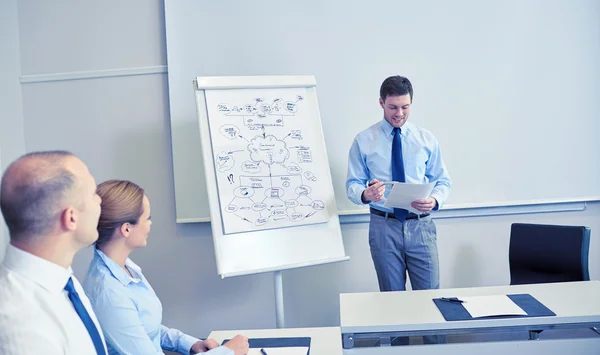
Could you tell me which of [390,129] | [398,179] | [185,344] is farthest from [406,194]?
[185,344]

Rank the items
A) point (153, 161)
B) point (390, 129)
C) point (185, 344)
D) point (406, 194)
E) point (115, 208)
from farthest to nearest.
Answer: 1. point (153, 161)
2. point (390, 129)
3. point (406, 194)
4. point (185, 344)
5. point (115, 208)

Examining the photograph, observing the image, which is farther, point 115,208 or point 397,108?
point 397,108

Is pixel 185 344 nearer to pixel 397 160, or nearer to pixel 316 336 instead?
pixel 316 336

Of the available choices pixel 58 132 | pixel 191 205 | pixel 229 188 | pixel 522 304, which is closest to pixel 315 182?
pixel 229 188

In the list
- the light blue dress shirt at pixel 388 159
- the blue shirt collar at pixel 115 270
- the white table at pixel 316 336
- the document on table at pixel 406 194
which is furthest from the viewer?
the light blue dress shirt at pixel 388 159

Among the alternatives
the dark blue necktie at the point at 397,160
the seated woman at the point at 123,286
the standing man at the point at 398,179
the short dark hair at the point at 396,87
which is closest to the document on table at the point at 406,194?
the standing man at the point at 398,179

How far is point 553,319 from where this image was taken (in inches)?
74.0

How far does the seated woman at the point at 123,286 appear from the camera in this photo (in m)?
1.57

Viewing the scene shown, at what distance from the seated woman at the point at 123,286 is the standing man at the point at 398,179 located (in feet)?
4.69

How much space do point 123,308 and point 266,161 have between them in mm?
1608

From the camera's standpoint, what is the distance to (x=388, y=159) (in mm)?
3064

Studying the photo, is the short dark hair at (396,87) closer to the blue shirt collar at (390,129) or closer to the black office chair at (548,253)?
the blue shirt collar at (390,129)

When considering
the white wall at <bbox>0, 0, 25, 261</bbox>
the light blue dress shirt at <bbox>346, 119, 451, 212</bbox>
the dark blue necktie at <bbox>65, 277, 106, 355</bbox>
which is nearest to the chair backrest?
the light blue dress shirt at <bbox>346, 119, 451, 212</bbox>

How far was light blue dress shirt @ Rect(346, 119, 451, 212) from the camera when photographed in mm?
3051
